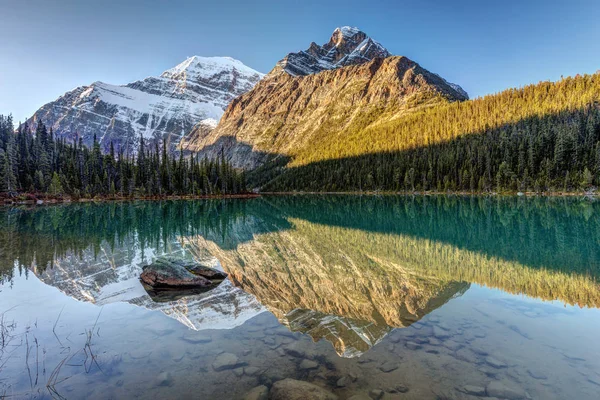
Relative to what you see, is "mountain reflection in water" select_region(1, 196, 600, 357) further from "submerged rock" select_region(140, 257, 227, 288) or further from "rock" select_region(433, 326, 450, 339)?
"rock" select_region(433, 326, 450, 339)

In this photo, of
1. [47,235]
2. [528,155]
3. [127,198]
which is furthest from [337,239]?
[528,155]

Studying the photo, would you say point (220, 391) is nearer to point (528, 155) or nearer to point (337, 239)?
point (337, 239)

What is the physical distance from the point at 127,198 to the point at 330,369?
107 meters

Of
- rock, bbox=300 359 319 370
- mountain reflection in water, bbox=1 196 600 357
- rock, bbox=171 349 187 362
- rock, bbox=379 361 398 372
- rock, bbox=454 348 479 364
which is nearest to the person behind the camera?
rock, bbox=379 361 398 372

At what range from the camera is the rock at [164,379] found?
6.82 m

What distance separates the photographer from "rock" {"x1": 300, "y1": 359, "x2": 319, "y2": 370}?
7438 mm

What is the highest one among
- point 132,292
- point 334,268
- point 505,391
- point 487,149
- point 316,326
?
point 487,149

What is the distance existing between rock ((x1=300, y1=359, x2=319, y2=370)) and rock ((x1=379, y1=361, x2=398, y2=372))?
5.09 feet

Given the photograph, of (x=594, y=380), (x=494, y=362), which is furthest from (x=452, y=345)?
(x=594, y=380)

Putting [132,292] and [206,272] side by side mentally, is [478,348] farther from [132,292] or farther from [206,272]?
[132,292]

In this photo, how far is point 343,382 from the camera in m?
6.76

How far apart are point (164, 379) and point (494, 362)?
25.8 ft

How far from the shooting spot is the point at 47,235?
27.3 meters

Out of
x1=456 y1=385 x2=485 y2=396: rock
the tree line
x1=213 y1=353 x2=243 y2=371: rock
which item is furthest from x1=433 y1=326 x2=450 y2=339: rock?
the tree line
